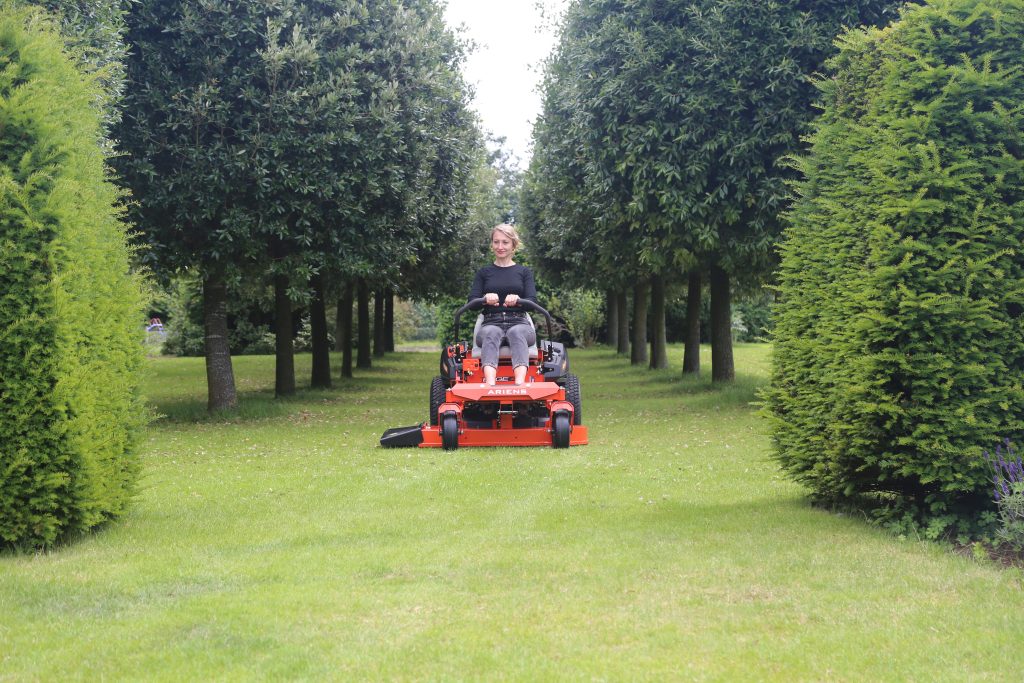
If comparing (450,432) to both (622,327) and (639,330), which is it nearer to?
(639,330)

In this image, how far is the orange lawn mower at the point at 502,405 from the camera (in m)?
11.9

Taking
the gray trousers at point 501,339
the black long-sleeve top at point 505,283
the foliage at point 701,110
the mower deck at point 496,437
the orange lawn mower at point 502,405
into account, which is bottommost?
the mower deck at point 496,437

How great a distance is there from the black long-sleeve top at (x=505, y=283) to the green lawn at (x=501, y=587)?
9.16 feet

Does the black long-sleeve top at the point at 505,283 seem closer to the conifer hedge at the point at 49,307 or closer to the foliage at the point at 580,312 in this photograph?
the conifer hedge at the point at 49,307

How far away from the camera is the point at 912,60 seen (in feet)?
23.2

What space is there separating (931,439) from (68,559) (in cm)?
567

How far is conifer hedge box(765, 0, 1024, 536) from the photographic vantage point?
6.58 m

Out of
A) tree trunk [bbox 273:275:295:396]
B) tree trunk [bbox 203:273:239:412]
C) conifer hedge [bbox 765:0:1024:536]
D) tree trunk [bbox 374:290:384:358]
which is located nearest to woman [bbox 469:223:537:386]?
conifer hedge [bbox 765:0:1024:536]

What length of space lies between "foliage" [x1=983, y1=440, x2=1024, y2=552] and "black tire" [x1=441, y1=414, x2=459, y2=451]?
658cm

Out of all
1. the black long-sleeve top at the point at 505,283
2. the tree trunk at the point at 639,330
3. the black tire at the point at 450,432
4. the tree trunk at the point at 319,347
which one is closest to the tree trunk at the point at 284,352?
the tree trunk at the point at 319,347

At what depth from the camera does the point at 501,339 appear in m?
12.4

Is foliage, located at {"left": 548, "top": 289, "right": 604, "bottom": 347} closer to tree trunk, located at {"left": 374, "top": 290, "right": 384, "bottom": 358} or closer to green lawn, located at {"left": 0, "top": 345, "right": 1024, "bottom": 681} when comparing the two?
tree trunk, located at {"left": 374, "top": 290, "right": 384, "bottom": 358}

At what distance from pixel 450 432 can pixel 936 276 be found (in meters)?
6.53

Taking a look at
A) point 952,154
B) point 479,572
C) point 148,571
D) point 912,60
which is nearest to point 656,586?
point 479,572
